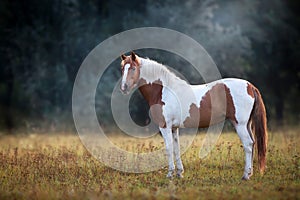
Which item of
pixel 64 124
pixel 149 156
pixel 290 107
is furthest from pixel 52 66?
pixel 290 107

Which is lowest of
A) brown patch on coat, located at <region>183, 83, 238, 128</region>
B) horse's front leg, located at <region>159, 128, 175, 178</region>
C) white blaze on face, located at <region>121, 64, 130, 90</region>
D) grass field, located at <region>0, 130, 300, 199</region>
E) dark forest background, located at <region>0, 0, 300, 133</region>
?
grass field, located at <region>0, 130, 300, 199</region>

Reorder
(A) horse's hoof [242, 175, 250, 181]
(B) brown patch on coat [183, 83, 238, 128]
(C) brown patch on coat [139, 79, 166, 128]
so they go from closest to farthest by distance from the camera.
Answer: (A) horse's hoof [242, 175, 250, 181] → (B) brown patch on coat [183, 83, 238, 128] → (C) brown patch on coat [139, 79, 166, 128]

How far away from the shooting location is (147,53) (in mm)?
18016

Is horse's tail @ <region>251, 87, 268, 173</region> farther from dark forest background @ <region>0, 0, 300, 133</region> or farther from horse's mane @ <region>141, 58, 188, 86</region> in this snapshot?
dark forest background @ <region>0, 0, 300, 133</region>

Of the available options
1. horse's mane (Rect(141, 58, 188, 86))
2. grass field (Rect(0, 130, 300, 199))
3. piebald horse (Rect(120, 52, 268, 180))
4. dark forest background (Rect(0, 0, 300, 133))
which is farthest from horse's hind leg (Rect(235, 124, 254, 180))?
dark forest background (Rect(0, 0, 300, 133))

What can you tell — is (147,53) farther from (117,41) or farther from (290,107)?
(290,107)

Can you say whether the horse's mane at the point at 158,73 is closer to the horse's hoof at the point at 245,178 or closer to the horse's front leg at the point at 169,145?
the horse's front leg at the point at 169,145

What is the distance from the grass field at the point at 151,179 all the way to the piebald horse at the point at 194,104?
541mm

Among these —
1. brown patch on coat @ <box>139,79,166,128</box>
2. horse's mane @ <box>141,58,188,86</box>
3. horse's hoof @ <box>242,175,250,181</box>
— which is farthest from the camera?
horse's mane @ <box>141,58,188,86</box>

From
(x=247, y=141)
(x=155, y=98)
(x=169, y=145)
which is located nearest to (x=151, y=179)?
(x=169, y=145)

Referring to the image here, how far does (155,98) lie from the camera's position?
9.40 m

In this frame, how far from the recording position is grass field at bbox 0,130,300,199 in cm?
749

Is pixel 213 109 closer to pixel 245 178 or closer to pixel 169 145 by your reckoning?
pixel 169 145

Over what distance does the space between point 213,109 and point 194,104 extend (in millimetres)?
384
